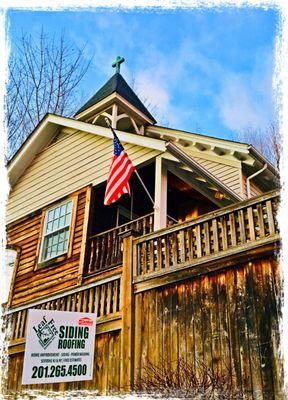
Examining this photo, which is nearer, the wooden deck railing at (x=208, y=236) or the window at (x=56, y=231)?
the wooden deck railing at (x=208, y=236)

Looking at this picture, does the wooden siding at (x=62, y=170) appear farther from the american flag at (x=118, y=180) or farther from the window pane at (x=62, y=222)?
the american flag at (x=118, y=180)

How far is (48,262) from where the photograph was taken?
11133 mm

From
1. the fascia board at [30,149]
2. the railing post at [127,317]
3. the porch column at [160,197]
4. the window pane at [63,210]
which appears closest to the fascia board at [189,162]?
the porch column at [160,197]

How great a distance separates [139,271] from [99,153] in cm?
502

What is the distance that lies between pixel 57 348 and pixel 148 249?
2.40m

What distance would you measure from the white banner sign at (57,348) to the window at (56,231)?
18.5 feet

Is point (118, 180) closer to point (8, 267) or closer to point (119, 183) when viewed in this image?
point (119, 183)

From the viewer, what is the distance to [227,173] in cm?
1207

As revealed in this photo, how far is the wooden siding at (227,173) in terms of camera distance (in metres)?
11.7

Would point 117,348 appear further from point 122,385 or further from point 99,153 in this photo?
point 99,153

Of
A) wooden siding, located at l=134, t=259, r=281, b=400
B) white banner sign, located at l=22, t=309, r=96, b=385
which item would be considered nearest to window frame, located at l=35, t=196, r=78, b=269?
wooden siding, located at l=134, t=259, r=281, b=400

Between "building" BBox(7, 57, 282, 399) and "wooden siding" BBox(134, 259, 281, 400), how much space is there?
0.01 meters

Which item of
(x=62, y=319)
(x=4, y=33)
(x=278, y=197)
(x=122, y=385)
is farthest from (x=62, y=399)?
(x=4, y=33)

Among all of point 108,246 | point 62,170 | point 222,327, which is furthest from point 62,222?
point 222,327
